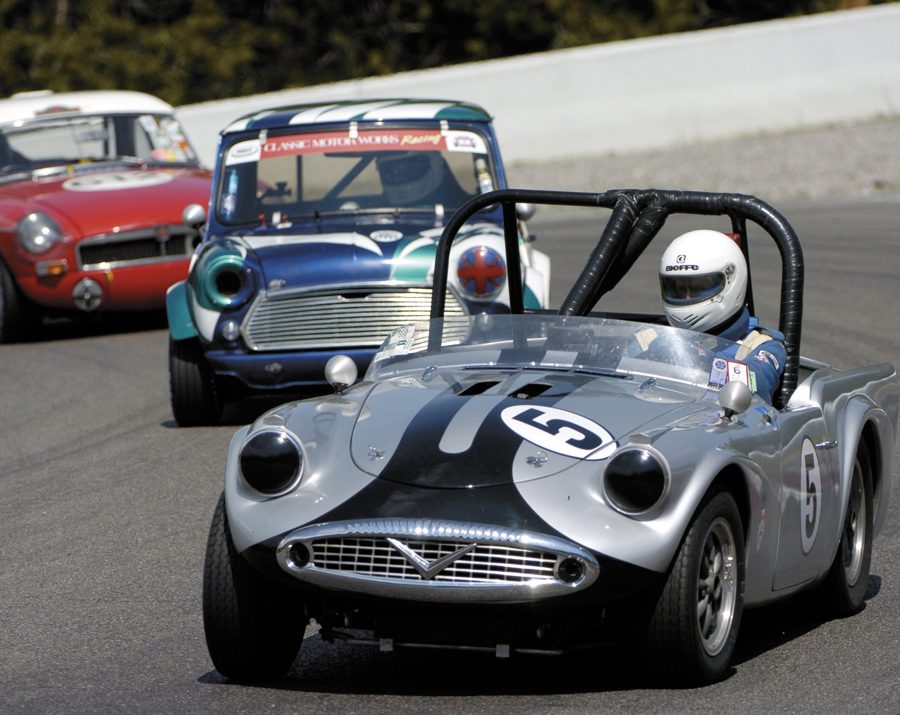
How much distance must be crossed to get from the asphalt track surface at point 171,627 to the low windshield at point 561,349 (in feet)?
2.72

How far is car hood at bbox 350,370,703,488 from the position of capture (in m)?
4.48

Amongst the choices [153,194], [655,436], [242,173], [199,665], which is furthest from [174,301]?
[655,436]

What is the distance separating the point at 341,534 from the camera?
4348 mm

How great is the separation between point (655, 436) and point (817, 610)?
1.26 m

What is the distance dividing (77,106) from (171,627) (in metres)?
9.46

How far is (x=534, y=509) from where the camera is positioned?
4.32 meters

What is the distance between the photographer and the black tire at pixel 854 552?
5.38 meters

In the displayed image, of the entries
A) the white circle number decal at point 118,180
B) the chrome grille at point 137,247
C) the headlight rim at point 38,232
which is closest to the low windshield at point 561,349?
the chrome grille at point 137,247

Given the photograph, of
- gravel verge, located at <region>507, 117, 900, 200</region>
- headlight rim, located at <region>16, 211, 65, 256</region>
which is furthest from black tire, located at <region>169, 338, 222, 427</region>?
gravel verge, located at <region>507, 117, 900, 200</region>

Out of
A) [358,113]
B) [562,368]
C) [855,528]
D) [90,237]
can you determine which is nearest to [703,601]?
[562,368]

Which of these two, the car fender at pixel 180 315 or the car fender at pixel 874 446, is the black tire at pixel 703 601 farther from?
the car fender at pixel 180 315

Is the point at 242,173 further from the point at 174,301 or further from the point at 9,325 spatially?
the point at 9,325

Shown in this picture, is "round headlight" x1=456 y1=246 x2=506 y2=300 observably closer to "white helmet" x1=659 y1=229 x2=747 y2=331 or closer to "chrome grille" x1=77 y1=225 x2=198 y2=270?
"white helmet" x1=659 y1=229 x2=747 y2=331

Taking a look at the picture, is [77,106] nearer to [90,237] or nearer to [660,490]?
[90,237]
